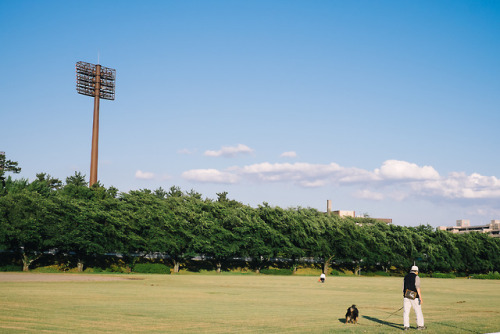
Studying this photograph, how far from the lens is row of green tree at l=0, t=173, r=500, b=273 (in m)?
68.2

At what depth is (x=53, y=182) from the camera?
122 meters

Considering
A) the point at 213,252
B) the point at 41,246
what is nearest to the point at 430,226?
the point at 213,252

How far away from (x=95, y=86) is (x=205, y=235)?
54.0 m

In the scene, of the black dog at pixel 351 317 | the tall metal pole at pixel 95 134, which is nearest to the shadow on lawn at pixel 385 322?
the black dog at pixel 351 317

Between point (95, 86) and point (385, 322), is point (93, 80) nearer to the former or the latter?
point (95, 86)

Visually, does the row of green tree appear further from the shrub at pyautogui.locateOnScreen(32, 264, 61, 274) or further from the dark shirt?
the dark shirt

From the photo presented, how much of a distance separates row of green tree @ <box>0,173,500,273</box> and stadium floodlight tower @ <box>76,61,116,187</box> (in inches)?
472

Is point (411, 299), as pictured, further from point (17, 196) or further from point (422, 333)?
point (17, 196)

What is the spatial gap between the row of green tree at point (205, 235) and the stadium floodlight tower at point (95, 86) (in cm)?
1198

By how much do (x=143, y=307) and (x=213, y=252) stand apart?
59583mm

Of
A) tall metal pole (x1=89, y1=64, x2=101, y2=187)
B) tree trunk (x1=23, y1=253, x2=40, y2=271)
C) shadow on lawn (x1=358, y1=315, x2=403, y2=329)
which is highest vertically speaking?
tall metal pole (x1=89, y1=64, x2=101, y2=187)

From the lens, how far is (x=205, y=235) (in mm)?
82000

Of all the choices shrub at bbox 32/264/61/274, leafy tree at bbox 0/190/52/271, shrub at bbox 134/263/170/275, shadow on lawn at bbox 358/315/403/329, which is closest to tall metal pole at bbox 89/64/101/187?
shrub at bbox 32/264/61/274

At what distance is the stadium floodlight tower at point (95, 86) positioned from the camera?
109m
